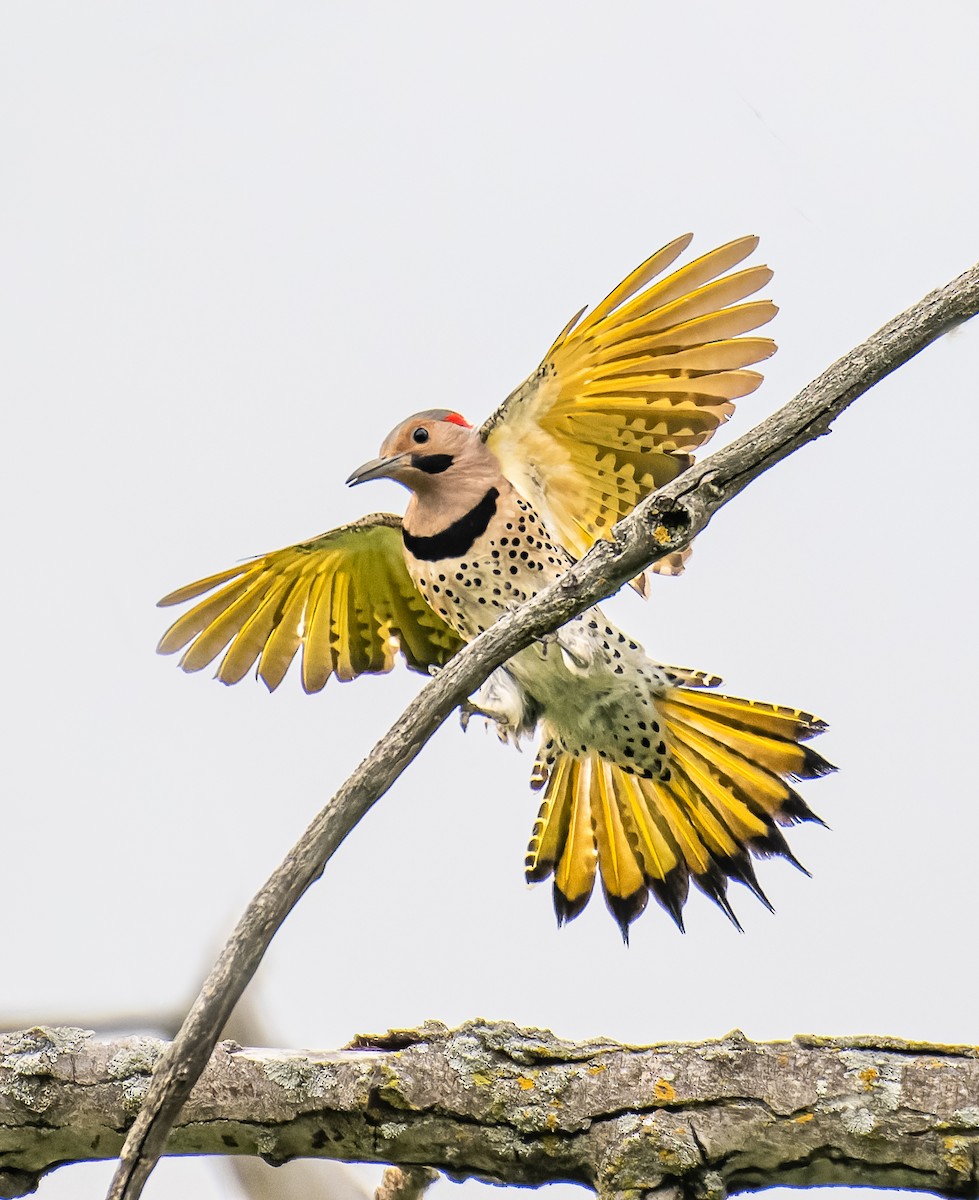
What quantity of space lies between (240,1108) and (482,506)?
4.36 ft

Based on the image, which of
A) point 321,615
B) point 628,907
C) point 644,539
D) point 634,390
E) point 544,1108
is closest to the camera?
point 644,539

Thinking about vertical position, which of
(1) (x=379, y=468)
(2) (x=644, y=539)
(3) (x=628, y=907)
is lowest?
(3) (x=628, y=907)

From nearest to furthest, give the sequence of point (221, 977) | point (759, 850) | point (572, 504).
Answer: point (221, 977)
point (759, 850)
point (572, 504)

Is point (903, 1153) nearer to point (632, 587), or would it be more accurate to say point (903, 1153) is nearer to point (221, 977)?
point (221, 977)

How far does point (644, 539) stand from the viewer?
5.95 feet

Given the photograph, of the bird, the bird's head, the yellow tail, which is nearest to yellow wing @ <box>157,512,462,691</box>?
the bird

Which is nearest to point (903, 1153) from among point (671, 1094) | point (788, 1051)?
point (788, 1051)

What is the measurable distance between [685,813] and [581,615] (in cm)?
50

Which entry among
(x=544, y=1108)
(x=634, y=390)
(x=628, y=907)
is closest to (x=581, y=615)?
(x=634, y=390)

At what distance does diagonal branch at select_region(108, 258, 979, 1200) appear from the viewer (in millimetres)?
1723

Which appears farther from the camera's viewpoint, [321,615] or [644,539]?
[321,615]

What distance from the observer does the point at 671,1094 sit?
6.26 ft

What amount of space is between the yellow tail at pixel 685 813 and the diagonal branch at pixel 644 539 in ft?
3.33

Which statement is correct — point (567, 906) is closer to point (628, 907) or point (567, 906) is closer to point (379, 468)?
point (628, 907)
